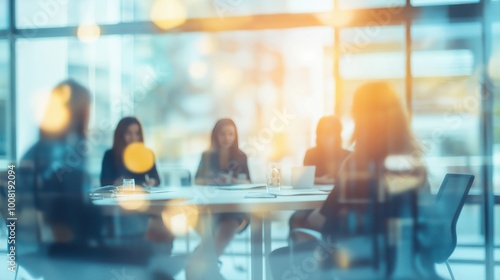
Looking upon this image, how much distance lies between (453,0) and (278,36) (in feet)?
3.92

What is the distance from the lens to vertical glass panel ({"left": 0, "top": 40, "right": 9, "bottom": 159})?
10.5 feet

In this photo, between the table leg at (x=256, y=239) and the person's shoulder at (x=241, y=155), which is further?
the person's shoulder at (x=241, y=155)

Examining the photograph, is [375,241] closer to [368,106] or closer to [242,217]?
[368,106]

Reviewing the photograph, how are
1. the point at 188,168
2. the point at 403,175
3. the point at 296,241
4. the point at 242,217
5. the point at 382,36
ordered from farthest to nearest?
the point at 188,168 < the point at 382,36 < the point at 242,217 < the point at 296,241 < the point at 403,175

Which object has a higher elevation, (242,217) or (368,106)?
(368,106)

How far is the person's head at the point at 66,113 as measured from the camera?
229 centimetres

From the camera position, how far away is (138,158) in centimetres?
299

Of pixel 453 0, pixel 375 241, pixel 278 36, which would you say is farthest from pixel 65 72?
pixel 453 0

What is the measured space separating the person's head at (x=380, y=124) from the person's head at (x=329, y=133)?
2.99ft

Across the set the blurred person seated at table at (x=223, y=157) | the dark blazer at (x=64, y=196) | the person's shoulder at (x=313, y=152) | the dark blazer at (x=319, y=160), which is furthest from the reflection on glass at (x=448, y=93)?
the dark blazer at (x=64, y=196)

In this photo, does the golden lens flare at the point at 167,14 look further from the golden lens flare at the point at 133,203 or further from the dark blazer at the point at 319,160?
the golden lens flare at the point at 133,203

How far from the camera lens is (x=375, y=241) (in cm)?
195

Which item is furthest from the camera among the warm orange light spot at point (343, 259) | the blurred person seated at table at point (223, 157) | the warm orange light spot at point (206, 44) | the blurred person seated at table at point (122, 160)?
the warm orange light spot at point (206, 44)

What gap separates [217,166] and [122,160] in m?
0.66
